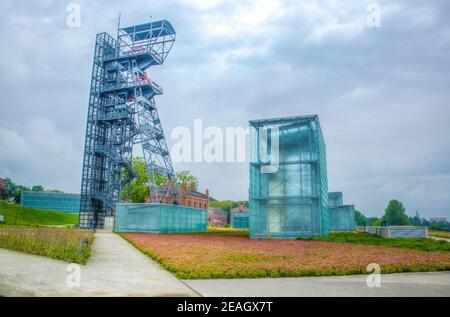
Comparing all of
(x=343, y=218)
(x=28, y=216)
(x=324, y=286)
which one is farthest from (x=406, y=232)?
(x=28, y=216)

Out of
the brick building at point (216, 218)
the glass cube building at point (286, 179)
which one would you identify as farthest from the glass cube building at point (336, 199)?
the brick building at point (216, 218)

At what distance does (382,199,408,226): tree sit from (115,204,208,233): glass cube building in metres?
76.9

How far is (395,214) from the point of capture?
325ft

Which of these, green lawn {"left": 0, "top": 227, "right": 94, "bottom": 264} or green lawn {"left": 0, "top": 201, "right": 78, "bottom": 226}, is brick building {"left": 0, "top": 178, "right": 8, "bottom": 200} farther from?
green lawn {"left": 0, "top": 227, "right": 94, "bottom": 264}

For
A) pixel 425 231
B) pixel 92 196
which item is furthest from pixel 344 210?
pixel 92 196

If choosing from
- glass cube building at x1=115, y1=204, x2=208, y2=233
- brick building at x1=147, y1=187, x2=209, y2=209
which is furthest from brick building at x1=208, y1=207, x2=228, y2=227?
glass cube building at x1=115, y1=204, x2=208, y2=233

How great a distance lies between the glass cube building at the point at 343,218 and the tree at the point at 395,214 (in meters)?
43.2

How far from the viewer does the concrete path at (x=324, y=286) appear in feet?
24.9

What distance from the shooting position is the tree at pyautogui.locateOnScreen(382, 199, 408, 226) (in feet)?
319

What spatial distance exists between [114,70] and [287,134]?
3437 centimetres
